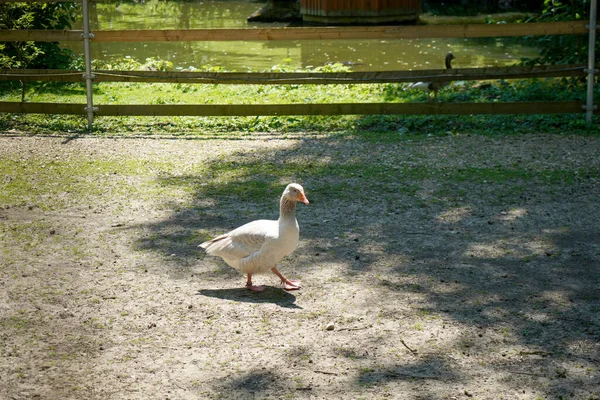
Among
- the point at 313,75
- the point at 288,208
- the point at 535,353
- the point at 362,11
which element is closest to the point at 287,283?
the point at 288,208

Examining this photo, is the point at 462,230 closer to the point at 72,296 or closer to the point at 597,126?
the point at 72,296

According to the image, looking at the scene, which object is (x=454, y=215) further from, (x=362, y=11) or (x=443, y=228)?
(x=362, y=11)

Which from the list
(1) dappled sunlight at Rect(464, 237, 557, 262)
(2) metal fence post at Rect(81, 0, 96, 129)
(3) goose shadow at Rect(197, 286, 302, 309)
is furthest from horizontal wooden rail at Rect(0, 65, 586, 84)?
(3) goose shadow at Rect(197, 286, 302, 309)

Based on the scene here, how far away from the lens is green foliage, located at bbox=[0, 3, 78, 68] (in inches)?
447

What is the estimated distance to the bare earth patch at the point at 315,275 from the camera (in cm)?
407

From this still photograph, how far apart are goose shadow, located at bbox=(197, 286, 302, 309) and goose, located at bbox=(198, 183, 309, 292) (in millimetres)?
44

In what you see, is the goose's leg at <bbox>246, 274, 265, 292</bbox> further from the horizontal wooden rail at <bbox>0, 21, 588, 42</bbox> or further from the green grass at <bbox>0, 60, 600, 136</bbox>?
the horizontal wooden rail at <bbox>0, 21, 588, 42</bbox>

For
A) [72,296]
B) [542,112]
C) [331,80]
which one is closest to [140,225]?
[72,296]

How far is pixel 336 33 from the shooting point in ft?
30.6

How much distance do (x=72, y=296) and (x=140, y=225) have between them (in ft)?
4.88

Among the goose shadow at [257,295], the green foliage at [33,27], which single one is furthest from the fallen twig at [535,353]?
the green foliage at [33,27]

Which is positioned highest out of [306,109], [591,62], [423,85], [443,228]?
[591,62]

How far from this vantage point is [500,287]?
514 cm

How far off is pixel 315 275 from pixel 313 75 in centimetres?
496
